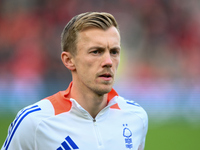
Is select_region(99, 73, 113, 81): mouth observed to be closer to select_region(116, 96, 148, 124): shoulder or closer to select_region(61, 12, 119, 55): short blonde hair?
select_region(61, 12, 119, 55): short blonde hair

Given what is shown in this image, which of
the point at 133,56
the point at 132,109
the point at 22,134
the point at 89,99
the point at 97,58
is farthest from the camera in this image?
the point at 133,56

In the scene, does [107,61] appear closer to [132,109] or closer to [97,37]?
[97,37]

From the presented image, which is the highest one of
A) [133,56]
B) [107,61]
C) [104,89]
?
[133,56]

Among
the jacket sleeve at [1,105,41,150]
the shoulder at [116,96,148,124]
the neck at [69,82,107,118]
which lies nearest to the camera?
the jacket sleeve at [1,105,41,150]

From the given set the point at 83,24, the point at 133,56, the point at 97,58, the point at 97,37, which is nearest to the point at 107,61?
the point at 97,58

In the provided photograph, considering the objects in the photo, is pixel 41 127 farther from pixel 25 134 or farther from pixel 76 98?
pixel 76 98

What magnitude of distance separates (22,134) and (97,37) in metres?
0.91

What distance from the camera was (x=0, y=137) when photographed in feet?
25.1

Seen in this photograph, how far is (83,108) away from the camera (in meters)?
2.60

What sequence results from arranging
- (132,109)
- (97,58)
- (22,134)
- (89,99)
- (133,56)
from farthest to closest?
1. (133,56)
2. (132,109)
3. (89,99)
4. (97,58)
5. (22,134)

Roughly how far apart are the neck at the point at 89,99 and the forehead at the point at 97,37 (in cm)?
37

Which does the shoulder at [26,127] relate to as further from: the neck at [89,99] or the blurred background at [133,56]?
the blurred background at [133,56]

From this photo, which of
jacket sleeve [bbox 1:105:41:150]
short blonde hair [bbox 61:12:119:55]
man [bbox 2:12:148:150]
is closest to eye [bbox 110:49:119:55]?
man [bbox 2:12:148:150]

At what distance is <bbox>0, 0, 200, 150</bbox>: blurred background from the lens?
9.52 m
